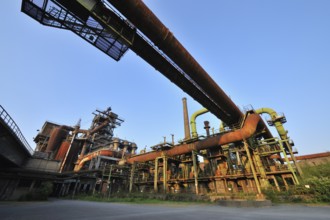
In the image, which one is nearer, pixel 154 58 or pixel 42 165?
pixel 154 58

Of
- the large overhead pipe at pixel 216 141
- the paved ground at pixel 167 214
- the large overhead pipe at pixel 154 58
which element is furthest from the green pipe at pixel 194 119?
the paved ground at pixel 167 214

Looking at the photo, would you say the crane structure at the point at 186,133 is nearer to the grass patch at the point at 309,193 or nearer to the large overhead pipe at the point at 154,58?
the large overhead pipe at the point at 154,58

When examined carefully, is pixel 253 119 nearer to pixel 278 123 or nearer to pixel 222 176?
pixel 222 176

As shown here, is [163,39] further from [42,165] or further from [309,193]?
[42,165]

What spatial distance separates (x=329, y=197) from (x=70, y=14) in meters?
18.7

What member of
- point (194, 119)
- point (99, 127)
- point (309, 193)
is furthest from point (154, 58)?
point (99, 127)

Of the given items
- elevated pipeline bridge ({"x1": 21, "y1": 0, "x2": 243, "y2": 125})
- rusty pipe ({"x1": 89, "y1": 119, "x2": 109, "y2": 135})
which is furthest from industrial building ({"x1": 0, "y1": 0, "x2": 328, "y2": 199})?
rusty pipe ({"x1": 89, "y1": 119, "x2": 109, "y2": 135})

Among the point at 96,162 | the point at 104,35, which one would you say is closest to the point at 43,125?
the point at 96,162

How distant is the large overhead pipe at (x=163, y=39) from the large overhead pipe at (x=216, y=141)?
373cm

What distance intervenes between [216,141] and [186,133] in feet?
34.3

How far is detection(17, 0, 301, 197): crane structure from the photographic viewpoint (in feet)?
25.3

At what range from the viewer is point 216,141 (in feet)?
51.3

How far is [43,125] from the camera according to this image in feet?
131

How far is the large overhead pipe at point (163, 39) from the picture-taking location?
741 centimetres
